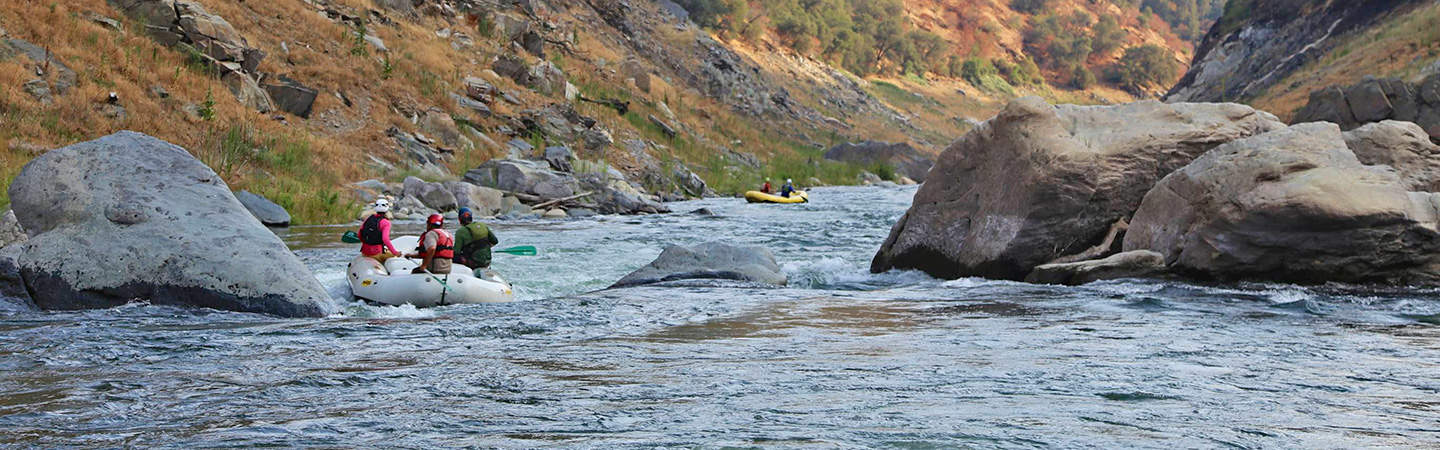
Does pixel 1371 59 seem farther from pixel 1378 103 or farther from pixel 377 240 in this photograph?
pixel 377 240

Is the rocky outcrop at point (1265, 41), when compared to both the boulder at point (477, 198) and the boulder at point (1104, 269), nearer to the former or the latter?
the boulder at point (477, 198)

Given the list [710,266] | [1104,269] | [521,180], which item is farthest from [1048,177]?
[521,180]

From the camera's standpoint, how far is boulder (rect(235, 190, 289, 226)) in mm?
18281

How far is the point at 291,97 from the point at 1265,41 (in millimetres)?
50779

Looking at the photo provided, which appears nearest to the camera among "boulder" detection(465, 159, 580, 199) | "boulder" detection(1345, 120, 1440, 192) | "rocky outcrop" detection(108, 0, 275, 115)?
"boulder" detection(1345, 120, 1440, 192)

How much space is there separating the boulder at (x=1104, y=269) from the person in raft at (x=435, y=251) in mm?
6174

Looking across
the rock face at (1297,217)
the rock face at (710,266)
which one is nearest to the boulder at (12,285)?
the rock face at (710,266)

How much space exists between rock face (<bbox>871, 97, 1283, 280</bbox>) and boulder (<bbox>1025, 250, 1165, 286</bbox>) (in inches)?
19.1

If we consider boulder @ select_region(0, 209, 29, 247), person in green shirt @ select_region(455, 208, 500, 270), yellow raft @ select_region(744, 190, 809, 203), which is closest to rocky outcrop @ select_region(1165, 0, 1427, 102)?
yellow raft @ select_region(744, 190, 809, 203)

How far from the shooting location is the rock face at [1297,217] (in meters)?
9.88

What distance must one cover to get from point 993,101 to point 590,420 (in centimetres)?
10524

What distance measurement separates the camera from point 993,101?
106062 millimetres

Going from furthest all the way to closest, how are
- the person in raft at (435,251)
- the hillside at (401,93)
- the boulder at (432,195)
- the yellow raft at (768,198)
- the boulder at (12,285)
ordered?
the yellow raft at (768,198) → the boulder at (432,195) → the hillside at (401,93) → the person in raft at (435,251) → the boulder at (12,285)

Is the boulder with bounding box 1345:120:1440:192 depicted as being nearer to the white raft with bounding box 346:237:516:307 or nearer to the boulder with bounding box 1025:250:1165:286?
the boulder with bounding box 1025:250:1165:286
